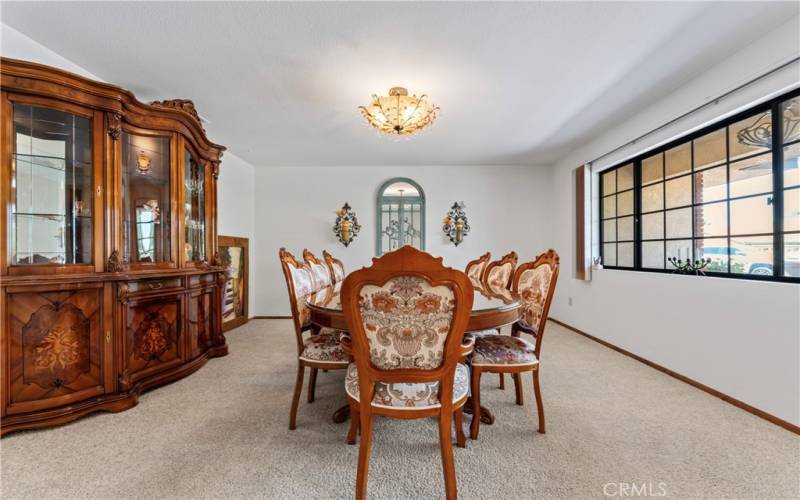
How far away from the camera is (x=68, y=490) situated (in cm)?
130

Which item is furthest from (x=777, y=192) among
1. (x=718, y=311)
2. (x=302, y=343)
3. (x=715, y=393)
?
(x=302, y=343)

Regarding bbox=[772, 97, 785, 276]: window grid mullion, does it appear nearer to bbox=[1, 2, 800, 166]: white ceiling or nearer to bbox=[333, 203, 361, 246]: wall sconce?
bbox=[1, 2, 800, 166]: white ceiling

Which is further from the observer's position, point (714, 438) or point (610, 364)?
point (610, 364)

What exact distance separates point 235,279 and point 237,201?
3.74 ft

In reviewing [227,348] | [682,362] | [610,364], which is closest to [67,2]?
[227,348]

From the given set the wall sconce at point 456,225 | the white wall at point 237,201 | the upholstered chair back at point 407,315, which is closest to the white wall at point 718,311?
the wall sconce at point 456,225

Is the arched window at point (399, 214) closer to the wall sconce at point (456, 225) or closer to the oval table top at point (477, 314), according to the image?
the wall sconce at point (456, 225)

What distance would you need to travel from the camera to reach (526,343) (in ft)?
5.97

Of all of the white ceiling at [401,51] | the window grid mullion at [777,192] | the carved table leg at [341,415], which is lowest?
the carved table leg at [341,415]

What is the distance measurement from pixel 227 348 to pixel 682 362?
164 inches

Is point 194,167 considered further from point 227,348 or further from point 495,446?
point 495,446

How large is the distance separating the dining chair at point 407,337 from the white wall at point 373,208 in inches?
143

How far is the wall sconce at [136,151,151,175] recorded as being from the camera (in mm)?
2225

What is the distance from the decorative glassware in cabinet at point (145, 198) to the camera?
214 centimetres
